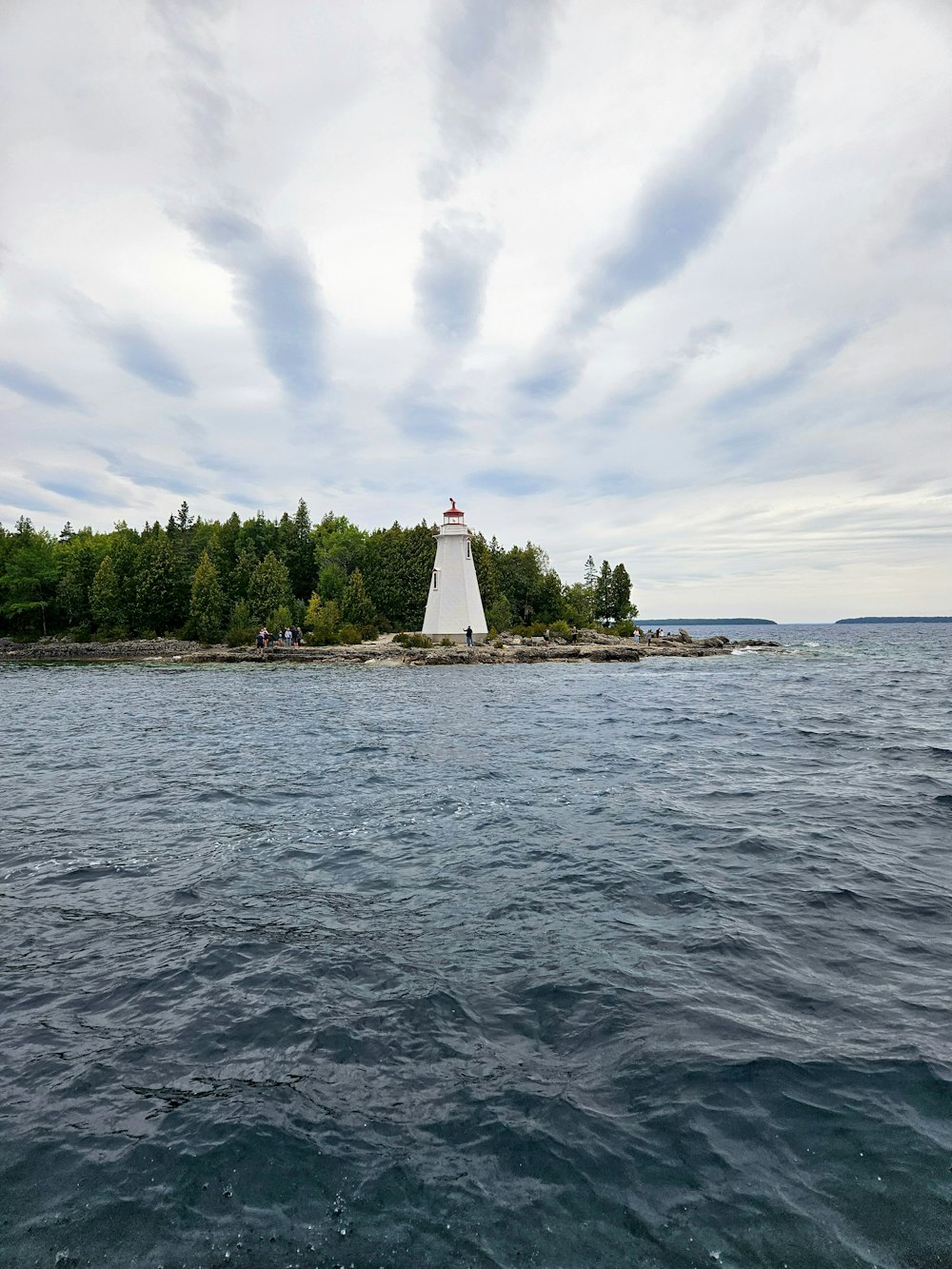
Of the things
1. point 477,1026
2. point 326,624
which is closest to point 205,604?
point 326,624

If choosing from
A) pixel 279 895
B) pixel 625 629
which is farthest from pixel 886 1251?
pixel 625 629

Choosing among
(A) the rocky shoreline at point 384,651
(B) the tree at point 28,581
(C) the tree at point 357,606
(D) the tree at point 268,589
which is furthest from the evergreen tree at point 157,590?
(C) the tree at point 357,606

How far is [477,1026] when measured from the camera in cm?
608

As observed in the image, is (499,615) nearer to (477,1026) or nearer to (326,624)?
(326,624)

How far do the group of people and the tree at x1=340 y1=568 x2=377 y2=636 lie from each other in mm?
6337

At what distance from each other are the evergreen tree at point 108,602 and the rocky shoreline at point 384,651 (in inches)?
193

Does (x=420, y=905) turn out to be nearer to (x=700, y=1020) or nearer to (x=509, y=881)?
(x=509, y=881)

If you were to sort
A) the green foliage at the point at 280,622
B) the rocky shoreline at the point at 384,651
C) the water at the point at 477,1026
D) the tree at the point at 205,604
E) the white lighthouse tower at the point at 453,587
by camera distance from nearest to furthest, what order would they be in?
1. the water at the point at 477,1026
2. the rocky shoreline at the point at 384,651
3. the white lighthouse tower at the point at 453,587
4. the green foliage at the point at 280,622
5. the tree at the point at 205,604

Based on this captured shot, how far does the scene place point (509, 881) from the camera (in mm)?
9492

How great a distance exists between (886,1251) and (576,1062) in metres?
2.31

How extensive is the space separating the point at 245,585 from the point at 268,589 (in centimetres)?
653

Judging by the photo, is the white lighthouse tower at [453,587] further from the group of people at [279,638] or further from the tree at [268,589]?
the tree at [268,589]

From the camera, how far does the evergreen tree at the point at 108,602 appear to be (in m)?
80.3

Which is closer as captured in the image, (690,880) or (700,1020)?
(700,1020)
